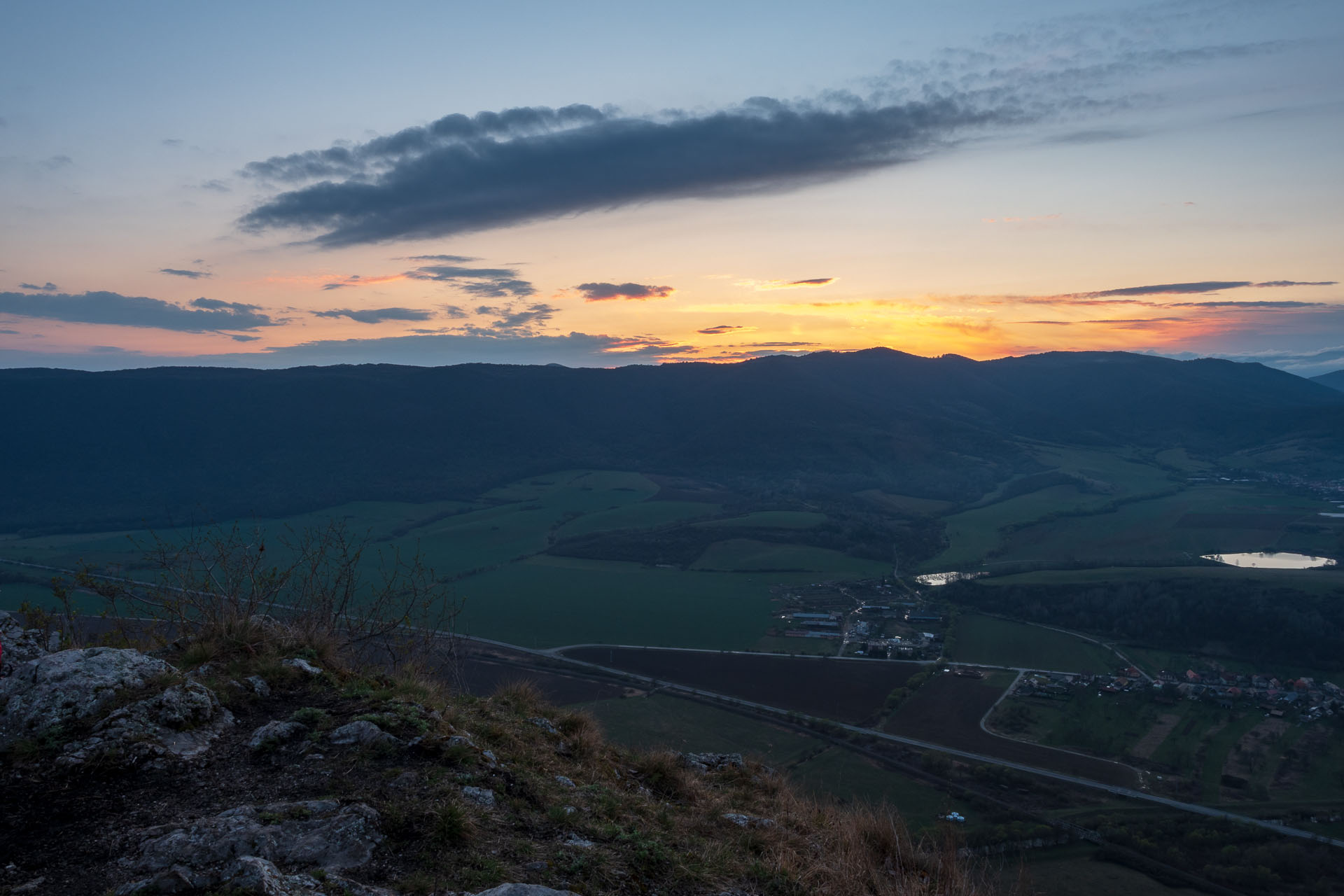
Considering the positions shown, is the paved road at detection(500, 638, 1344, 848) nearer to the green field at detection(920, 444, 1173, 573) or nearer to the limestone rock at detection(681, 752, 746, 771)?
the limestone rock at detection(681, 752, 746, 771)

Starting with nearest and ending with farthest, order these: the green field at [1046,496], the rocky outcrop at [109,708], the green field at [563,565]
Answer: the rocky outcrop at [109,708]
the green field at [563,565]
the green field at [1046,496]

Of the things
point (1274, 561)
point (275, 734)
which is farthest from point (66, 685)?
point (1274, 561)

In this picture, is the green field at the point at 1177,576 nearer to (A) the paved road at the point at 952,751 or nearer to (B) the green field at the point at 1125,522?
(B) the green field at the point at 1125,522

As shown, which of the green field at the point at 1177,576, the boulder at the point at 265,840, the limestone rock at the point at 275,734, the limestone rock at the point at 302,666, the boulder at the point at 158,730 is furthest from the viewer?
the green field at the point at 1177,576

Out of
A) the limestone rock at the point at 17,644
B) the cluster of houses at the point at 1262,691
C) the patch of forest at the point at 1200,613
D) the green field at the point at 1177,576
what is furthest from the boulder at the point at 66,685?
the green field at the point at 1177,576

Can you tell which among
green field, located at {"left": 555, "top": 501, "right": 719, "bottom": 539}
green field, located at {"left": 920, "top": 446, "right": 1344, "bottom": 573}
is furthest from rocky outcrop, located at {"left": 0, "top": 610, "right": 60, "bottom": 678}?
green field, located at {"left": 555, "top": 501, "right": 719, "bottom": 539}

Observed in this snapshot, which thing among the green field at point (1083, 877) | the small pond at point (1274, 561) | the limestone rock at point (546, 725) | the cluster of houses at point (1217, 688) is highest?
the limestone rock at point (546, 725)
